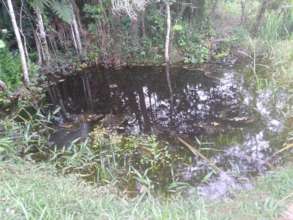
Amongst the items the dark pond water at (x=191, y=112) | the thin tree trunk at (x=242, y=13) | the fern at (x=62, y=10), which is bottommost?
the dark pond water at (x=191, y=112)

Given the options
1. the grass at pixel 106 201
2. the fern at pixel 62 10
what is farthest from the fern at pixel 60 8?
the grass at pixel 106 201

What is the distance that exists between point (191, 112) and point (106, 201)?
2.08m

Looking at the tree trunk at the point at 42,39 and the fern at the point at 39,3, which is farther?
the tree trunk at the point at 42,39

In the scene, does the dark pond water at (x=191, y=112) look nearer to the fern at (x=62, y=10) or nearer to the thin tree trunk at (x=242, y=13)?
the fern at (x=62, y=10)

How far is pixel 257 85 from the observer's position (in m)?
4.76

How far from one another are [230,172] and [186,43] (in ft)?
11.3

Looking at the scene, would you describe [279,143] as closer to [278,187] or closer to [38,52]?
[278,187]

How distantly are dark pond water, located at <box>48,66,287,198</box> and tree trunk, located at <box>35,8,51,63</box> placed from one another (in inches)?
21.6

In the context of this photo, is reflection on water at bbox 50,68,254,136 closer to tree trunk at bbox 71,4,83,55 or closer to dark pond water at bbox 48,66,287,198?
dark pond water at bbox 48,66,287,198

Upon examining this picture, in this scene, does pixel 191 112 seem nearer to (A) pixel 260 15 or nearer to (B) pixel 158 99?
(B) pixel 158 99

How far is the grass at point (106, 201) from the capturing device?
222 centimetres

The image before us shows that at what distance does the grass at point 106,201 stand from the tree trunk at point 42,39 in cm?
285

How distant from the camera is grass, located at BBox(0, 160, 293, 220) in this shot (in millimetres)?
2225

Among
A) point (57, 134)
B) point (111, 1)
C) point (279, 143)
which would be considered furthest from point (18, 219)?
point (111, 1)
